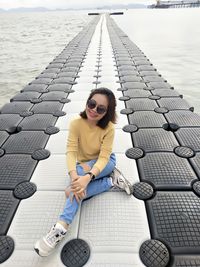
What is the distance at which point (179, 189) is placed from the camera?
8.02 ft

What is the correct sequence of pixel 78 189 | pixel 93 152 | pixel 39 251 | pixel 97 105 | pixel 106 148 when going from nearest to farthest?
pixel 39 251 < pixel 78 189 < pixel 97 105 < pixel 106 148 < pixel 93 152

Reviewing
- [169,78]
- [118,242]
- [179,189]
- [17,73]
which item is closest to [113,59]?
[169,78]

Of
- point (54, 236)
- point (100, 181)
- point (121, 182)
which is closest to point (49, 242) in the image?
point (54, 236)

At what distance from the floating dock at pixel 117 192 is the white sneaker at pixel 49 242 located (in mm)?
68

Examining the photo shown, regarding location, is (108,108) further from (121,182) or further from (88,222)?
(88,222)

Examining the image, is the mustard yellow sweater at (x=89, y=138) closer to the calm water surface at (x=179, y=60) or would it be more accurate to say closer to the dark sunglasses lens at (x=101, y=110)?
the dark sunglasses lens at (x=101, y=110)

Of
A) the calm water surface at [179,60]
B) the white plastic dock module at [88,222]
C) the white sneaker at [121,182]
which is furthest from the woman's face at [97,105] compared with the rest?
the calm water surface at [179,60]

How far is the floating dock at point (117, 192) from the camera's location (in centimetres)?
189

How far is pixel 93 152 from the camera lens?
2.45 meters

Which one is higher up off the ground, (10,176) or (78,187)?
(78,187)

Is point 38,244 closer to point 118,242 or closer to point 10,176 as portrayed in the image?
point 118,242

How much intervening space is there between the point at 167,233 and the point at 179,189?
0.55m

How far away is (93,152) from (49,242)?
2.96 feet

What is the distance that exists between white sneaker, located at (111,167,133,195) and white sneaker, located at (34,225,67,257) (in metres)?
0.71
